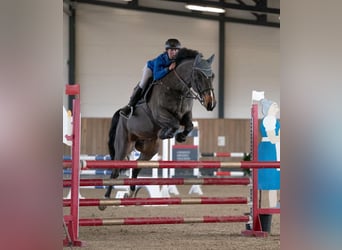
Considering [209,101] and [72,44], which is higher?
[72,44]

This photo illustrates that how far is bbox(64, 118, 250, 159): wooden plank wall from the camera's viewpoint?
53.6 feet

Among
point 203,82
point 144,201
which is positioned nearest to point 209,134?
point 144,201

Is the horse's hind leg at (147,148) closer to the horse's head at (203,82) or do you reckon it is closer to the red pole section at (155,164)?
the red pole section at (155,164)

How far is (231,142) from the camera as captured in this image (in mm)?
16719

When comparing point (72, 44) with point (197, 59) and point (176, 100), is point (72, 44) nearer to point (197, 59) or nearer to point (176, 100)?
point (176, 100)

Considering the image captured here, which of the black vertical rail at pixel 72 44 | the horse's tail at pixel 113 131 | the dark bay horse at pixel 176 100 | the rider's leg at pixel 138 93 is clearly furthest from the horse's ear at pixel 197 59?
the black vertical rail at pixel 72 44

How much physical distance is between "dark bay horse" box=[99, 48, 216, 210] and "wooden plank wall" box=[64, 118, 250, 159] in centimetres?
1074

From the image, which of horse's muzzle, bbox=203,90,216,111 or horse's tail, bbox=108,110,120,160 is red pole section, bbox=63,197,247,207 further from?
horse's tail, bbox=108,110,120,160

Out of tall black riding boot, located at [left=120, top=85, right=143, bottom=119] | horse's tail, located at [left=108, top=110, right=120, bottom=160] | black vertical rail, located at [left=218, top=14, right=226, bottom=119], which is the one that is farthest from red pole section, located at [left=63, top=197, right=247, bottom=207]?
black vertical rail, located at [left=218, top=14, right=226, bottom=119]

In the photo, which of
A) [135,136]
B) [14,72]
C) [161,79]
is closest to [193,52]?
[161,79]

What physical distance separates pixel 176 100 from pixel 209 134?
1179cm

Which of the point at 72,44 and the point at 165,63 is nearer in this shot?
the point at 165,63

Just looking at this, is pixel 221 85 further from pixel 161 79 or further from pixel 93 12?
pixel 161 79

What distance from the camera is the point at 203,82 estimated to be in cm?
448
